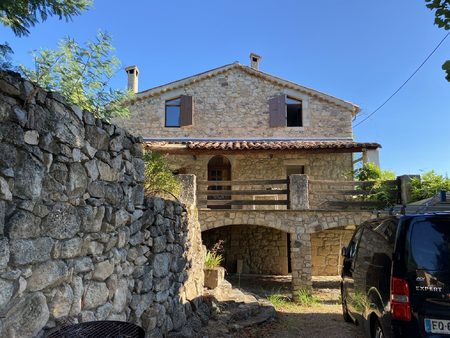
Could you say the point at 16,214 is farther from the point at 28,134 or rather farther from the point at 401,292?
the point at 401,292

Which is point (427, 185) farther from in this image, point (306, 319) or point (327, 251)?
point (306, 319)

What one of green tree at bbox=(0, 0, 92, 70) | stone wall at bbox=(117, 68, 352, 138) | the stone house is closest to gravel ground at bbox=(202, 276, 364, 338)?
the stone house

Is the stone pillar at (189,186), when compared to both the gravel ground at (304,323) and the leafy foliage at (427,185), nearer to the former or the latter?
the gravel ground at (304,323)

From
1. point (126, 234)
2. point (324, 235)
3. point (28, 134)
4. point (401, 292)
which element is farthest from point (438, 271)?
point (324, 235)

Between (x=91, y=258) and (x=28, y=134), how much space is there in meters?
1.25

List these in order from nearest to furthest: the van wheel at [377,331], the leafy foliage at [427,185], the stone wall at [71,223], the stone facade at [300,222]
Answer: the stone wall at [71,223], the van wheel at [377,331], the leafy foliage at [427,185], the stone facade at [300,222]

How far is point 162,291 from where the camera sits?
4621 mm

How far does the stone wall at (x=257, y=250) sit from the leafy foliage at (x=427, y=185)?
4969 mm

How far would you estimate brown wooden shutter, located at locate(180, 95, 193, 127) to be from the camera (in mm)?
14891

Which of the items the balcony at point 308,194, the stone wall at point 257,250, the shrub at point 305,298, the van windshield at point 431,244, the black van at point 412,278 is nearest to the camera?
Answer: the black van at point 412,278

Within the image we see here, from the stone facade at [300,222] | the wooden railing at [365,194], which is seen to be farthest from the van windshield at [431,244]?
the wooden railing at [365,194]

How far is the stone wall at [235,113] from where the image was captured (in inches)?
582

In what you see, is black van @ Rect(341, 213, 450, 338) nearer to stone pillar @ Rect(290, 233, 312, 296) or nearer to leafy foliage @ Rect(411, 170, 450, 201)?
stone pillar @ Rect(290, 233, 312, 296)

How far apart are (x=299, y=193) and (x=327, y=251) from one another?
4.07 meters
